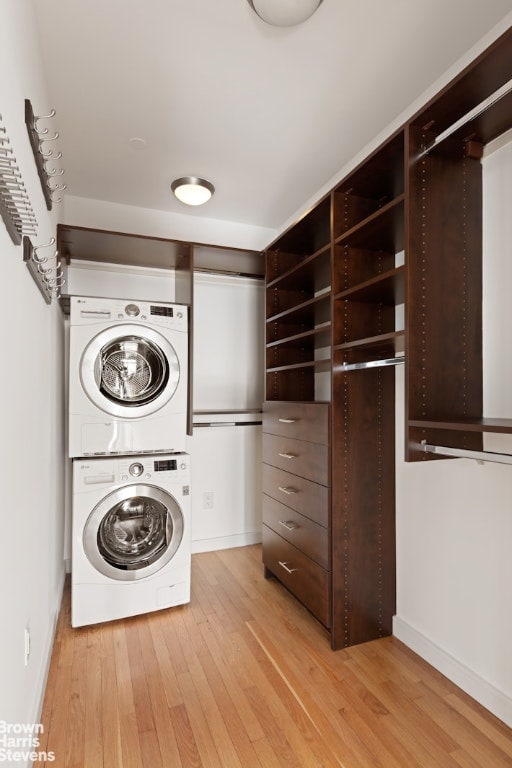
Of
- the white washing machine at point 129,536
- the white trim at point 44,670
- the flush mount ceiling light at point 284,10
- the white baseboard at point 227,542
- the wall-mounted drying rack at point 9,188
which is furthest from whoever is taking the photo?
the white baseboard at point 227,542

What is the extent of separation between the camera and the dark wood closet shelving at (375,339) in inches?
60.3

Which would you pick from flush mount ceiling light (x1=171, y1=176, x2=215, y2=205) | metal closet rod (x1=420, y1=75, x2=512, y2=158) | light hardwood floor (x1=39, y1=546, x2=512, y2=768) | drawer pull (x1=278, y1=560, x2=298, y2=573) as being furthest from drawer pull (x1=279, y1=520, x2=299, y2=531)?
flush mount ceiling light (x1=171, y1=176, x2=215, y2=205)

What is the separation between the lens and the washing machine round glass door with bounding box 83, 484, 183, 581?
7.45 ft

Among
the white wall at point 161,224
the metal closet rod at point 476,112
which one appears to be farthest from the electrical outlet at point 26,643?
the white wall at point 161,224

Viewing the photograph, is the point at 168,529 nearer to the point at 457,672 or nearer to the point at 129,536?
the point at 129,536

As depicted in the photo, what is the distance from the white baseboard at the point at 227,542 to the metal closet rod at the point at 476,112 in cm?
284

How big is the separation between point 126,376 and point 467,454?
1.83 metres

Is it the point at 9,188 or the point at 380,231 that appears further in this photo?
the point at 380,231

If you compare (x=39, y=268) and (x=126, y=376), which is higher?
(x=39, y=268)

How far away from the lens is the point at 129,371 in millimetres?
2469

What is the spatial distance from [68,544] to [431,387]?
2.65 metres

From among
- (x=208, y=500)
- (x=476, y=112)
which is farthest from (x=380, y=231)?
(x=208, y=500)

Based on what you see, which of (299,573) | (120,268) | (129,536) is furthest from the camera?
(120,268)

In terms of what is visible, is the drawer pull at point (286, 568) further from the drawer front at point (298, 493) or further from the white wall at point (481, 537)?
the white wall at point (481, 537)
